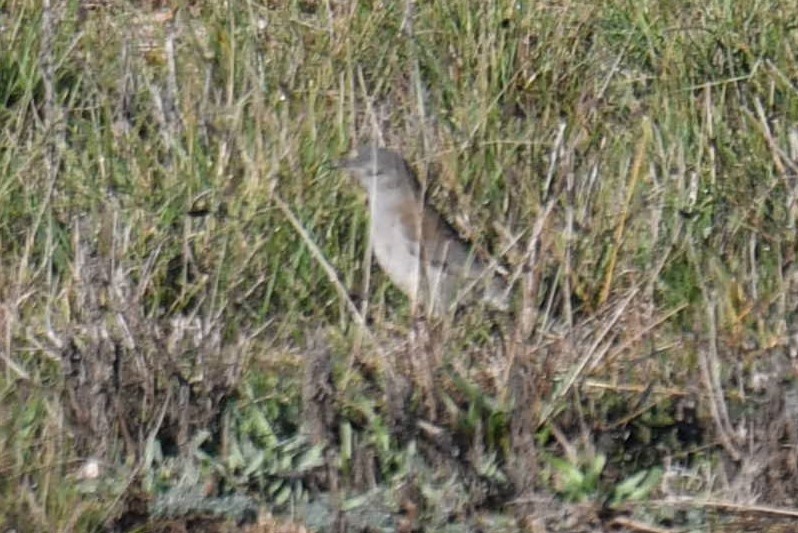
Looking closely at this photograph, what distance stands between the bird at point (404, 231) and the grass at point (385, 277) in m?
0.08

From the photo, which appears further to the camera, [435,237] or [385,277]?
[385,277]

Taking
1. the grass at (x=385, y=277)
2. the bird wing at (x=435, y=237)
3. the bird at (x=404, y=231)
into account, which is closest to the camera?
the grass at (x=385, y=277)

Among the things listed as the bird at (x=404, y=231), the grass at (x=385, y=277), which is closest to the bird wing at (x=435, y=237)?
the bird at (x=404, y=231)

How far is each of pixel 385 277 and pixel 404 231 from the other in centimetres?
17

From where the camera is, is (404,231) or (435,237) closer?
(435,237)

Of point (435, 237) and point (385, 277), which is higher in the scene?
point (435, 237)

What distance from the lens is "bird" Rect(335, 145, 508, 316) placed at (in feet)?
15.6

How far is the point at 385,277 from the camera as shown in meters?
5.41

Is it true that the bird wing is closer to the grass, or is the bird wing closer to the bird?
the bird

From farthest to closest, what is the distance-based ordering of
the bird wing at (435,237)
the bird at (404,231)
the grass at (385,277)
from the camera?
the bird wing at (435,237) < the bird at (404,231) < the grass at (385,277)

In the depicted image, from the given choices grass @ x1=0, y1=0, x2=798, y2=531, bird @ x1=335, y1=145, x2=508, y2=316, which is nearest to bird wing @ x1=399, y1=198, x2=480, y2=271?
bird @ x1=335, y1=145, x2=508, y2=316

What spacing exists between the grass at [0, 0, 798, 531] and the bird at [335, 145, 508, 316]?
0.27 feet

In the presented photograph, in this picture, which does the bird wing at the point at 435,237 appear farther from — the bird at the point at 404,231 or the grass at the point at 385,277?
the grass at the point at 385,277

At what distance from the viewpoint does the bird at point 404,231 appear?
475cm
